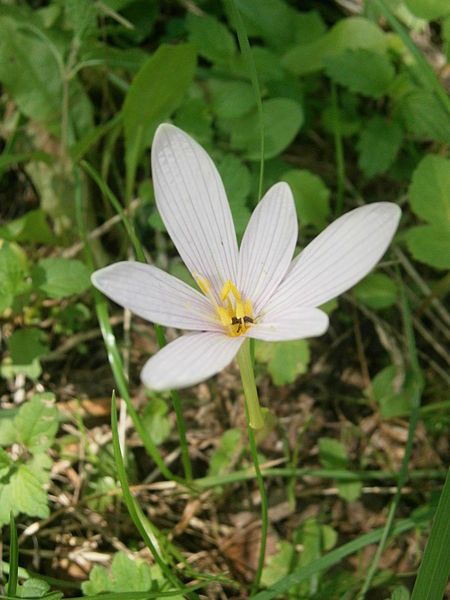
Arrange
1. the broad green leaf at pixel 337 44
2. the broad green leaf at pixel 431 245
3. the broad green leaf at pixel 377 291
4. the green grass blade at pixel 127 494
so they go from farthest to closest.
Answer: the broad green leaf at pixel 337 44
the broad green leaf at pixel 377 291
the broad green leaf at pixel 431 245
the green grass blade at pixel 127 494

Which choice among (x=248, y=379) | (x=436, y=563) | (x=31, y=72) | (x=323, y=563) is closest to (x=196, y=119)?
(x=31, y=72)

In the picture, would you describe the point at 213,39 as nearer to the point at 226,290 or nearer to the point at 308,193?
the point at 308,193

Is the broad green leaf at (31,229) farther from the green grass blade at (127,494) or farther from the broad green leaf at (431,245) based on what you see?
the broad green leaf at (431,245)

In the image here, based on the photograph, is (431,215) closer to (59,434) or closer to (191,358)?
(191,358)

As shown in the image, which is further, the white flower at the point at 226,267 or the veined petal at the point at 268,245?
the veined petal at the point at 268,245

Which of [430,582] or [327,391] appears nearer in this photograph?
[430,582]

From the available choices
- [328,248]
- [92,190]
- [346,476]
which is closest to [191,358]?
[328,248]

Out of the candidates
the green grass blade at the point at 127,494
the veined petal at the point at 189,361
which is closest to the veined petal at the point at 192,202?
the veined petal at the point at 189,361
